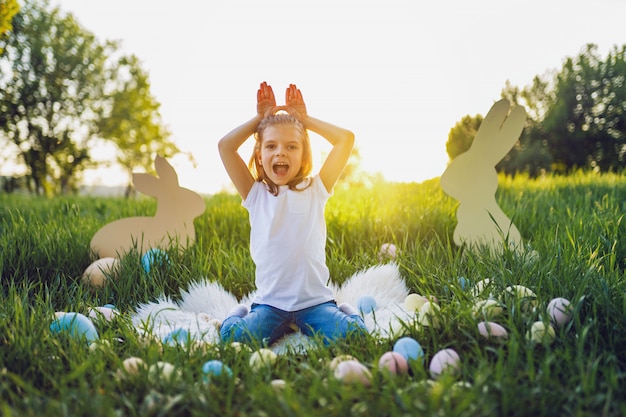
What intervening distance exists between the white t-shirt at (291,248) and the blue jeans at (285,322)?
34 mm

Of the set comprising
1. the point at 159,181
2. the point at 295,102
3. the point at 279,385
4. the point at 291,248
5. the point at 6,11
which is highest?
the point at 6,11

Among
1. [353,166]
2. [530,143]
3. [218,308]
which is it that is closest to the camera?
[218,308]

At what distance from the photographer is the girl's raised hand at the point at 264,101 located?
2.44 metres

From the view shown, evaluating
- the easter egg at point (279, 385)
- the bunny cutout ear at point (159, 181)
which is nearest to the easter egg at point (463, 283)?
the easter egg at point (279, 385)

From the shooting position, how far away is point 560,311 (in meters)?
1.70

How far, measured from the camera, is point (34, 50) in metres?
16.8

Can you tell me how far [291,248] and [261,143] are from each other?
18.9 inches

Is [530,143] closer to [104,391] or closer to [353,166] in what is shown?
[353,166]

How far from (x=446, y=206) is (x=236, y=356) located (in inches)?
95.8

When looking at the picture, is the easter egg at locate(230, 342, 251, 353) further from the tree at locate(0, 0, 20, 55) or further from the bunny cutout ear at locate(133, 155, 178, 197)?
the tree at locate(0, 0, 20, 55)

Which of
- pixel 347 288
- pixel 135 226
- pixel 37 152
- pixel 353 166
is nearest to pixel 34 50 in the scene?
pixel 37 152

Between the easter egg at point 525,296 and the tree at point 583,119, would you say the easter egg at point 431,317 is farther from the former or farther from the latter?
the tree at point 583,119

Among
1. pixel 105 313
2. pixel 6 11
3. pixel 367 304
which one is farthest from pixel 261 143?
pixel 6 11

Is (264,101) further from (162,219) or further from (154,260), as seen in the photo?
(162,219)
